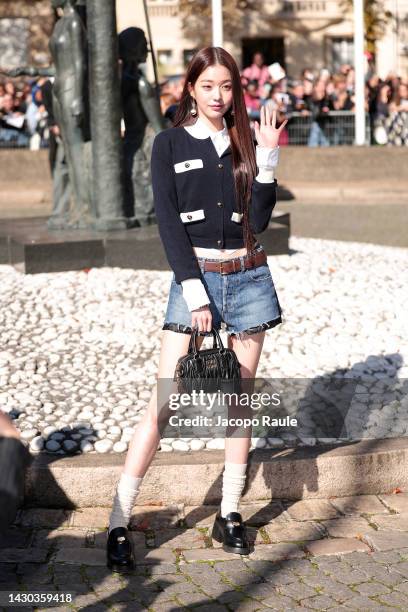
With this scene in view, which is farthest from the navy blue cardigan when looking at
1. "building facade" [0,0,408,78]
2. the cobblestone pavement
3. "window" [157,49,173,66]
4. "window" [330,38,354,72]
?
"window" [330,38,354,72]

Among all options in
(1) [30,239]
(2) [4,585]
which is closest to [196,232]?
(2) [4,585]

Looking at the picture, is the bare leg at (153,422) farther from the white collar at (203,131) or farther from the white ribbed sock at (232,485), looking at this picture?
the white collar at (203,131)

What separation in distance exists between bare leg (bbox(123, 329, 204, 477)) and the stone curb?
0.60 meters

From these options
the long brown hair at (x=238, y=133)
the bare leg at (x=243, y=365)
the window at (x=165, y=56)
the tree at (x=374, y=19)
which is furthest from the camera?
the window at (x=165, y=56)

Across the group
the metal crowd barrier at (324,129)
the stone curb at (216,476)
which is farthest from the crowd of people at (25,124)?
the stone curb at (216,476)

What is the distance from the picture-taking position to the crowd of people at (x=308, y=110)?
1958 centimetres

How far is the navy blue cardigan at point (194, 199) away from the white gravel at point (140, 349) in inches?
55.1

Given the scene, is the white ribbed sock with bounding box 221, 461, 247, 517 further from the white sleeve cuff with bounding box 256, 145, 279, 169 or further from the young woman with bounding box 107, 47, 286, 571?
the white sleeve cuff with bounding box 256, 145, 279, 169

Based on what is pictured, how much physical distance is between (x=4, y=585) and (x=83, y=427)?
1.45 m

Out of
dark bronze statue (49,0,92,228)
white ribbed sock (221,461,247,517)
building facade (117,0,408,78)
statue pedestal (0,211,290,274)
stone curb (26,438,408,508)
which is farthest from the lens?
building facade (117,0,408,78)

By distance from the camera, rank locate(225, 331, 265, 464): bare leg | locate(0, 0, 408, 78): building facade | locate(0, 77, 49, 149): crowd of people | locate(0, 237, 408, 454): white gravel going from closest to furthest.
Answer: locate(225, 331, 265, 464): bare leg → locate(0, 237, 408, 454): white gravel → locate(0, 77, 49, 149): crowd of people → locate(0, 0, 408, 78): building facade

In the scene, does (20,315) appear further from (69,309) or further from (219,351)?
(219,351)

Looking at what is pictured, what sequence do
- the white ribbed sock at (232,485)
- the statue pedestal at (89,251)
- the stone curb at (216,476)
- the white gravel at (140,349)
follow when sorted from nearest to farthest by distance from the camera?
1. the white ribbed sock at (232,485)
2. the stone curb at (216,476)
3. the white gravel at (140,349)
4. the statue pedestal at (89,251)

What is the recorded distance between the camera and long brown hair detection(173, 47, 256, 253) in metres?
4.37
